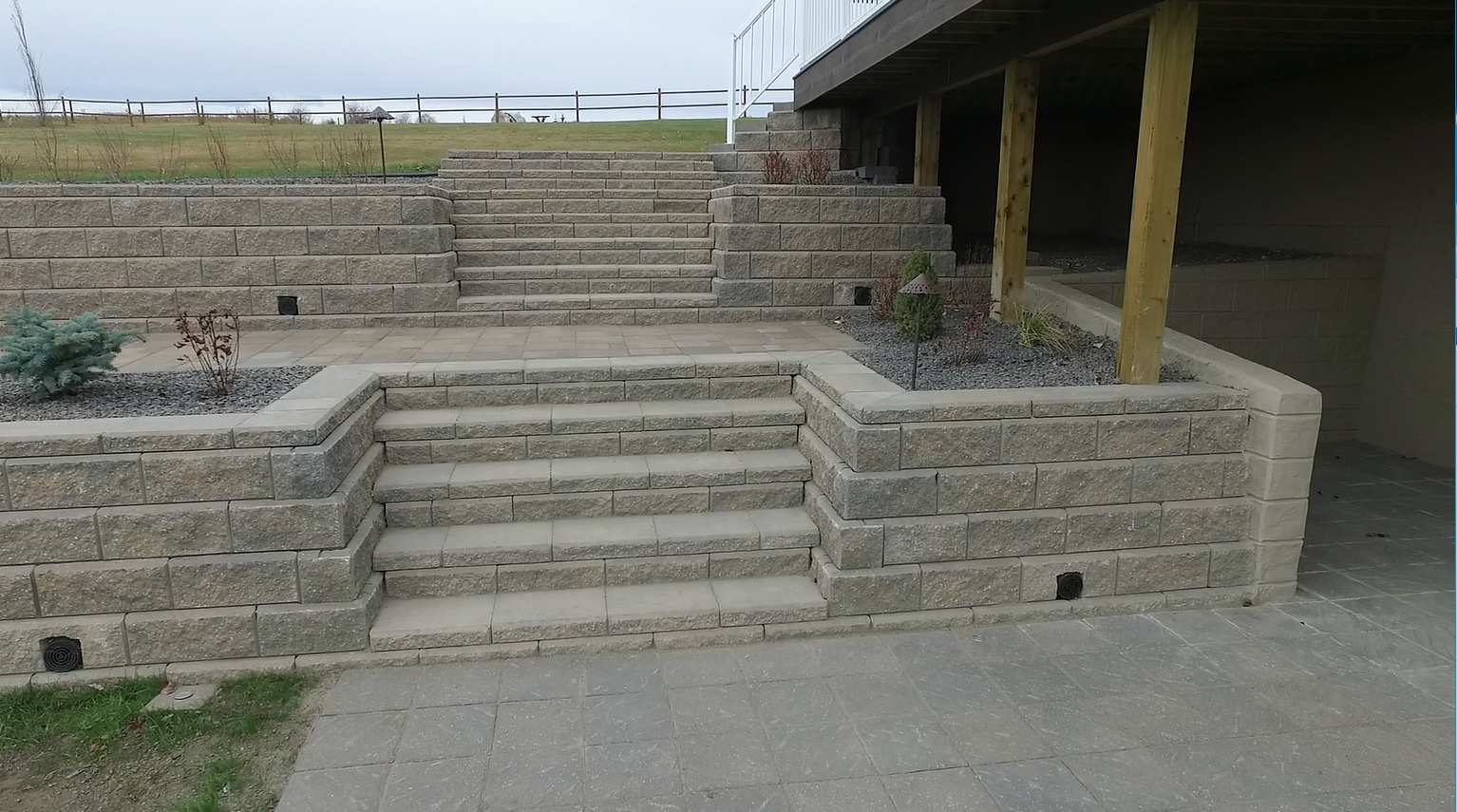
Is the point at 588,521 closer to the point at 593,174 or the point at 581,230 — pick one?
the point at 581,230

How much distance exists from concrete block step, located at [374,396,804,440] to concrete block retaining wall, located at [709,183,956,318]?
9.05 feet

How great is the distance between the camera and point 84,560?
3691 mm

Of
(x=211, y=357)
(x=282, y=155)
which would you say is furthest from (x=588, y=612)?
(x=282, y=155)

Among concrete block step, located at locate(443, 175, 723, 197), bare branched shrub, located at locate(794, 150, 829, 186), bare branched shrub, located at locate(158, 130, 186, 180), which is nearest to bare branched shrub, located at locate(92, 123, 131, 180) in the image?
bare branched shrub, located at locate(158, 130, 186, 180)

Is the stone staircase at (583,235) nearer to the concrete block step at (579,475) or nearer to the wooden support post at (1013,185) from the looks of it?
the wooden support post at (1013,185)

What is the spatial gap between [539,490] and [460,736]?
4.91 ft

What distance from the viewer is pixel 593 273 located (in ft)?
26.8

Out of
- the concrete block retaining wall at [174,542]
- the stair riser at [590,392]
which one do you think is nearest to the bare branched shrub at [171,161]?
the stair riser at [590,392]

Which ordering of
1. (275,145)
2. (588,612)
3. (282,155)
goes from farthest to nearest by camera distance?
(275,145) → (282,155) → (588,612)

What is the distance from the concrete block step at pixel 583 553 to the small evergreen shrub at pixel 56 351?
1.77 metres

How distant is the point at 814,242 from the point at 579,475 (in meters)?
3.98

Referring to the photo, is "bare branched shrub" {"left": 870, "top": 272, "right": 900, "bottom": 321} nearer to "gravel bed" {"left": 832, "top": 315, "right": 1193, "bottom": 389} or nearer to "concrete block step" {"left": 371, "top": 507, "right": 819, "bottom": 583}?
"gravel bed" {"left": 832, "top": 315, "right": 1193, "bottom": 389}

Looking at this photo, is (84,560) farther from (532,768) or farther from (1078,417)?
(1078,417)

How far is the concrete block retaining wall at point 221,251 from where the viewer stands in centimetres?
706
